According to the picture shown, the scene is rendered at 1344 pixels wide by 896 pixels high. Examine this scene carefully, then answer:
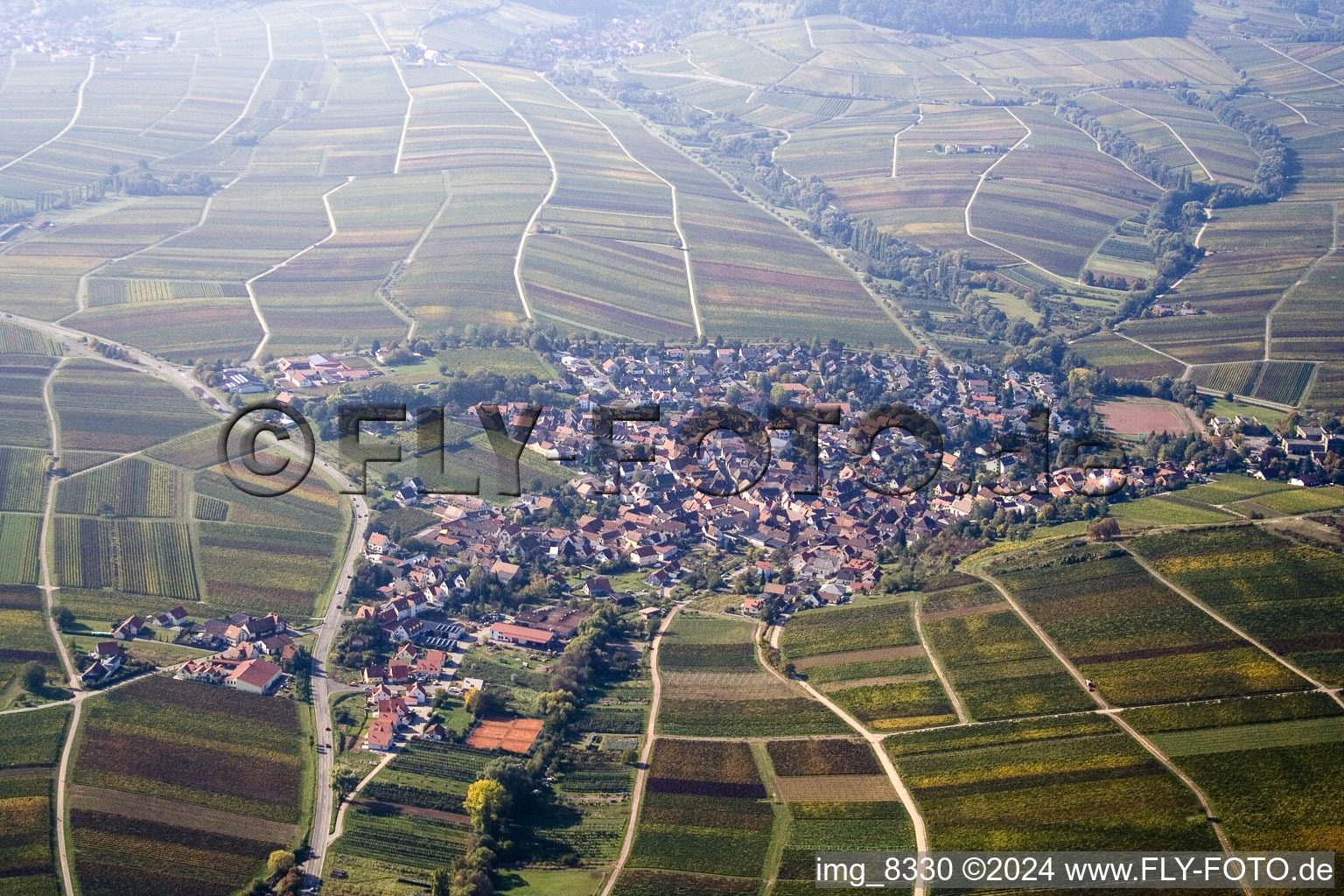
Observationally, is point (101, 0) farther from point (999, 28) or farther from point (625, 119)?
point (999, 28)

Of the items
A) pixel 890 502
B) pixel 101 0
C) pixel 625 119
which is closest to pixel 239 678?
pixel 890 502

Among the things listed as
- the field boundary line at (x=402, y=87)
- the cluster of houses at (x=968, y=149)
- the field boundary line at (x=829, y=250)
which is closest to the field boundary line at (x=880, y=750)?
the field boundary line at (x=829, y=250)

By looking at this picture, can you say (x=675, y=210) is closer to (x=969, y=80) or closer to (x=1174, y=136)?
(x=1174, y=136)

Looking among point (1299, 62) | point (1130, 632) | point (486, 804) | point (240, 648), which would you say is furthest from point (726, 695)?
point (1299, 62)

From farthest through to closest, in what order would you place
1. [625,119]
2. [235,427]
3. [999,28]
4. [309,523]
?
[999,28], [625,119], [235,427], [309,523]

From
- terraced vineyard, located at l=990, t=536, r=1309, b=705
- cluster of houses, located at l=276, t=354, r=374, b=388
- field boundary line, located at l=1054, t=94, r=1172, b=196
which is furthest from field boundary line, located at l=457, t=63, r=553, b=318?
field boundary line, located at l=1054, t=94, r=1172, b=196
